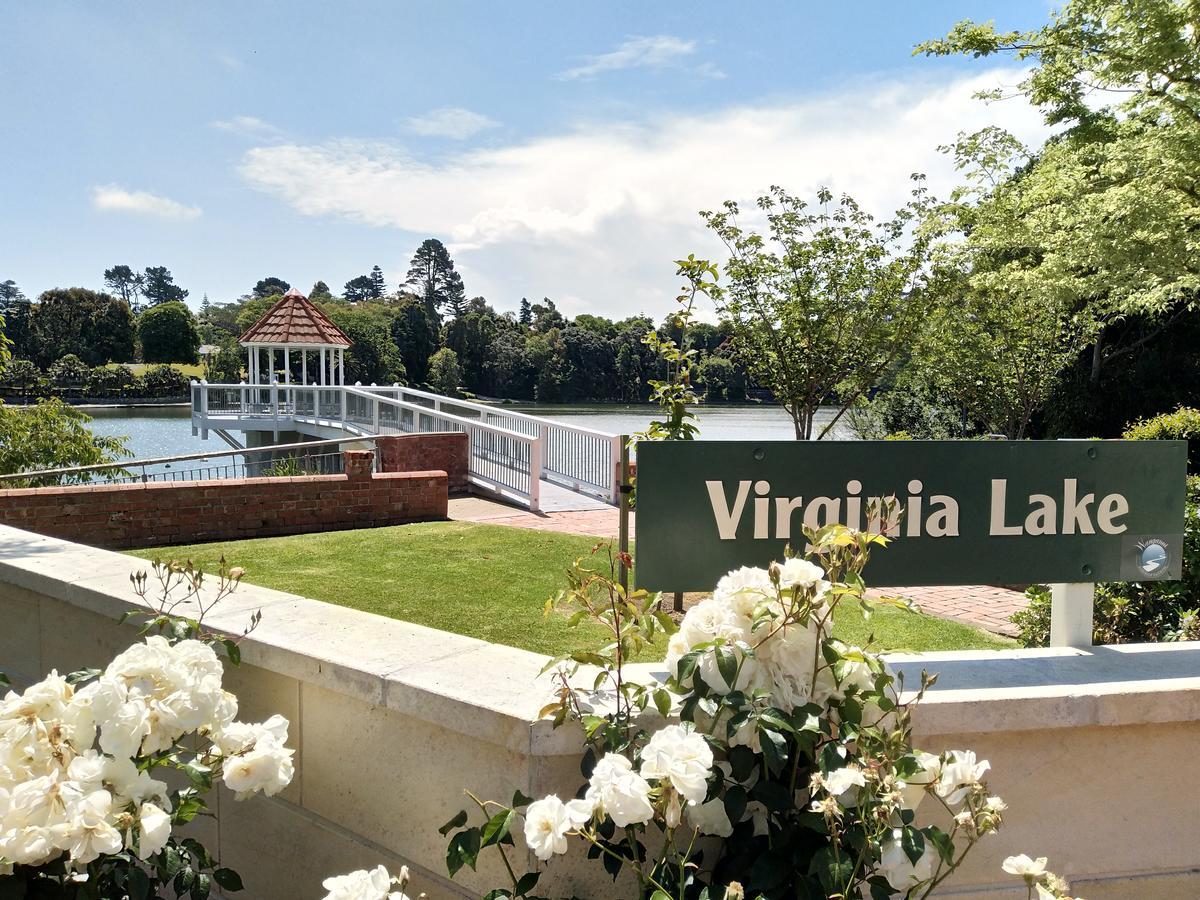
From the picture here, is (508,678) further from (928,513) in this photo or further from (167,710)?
(928,513)

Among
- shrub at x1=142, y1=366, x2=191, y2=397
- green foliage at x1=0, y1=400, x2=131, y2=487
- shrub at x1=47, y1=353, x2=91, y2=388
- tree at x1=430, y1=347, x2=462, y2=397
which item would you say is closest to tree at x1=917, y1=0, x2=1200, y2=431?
green foliage at x1=0, y1=400, x2=131, y2=487

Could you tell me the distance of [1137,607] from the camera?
16.6ft

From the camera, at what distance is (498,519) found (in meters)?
10.8

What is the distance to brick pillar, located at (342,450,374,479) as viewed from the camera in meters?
9.89

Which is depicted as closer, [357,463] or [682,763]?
[682,763]

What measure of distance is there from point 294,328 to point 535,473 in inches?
657

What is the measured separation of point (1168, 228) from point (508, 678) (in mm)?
12970

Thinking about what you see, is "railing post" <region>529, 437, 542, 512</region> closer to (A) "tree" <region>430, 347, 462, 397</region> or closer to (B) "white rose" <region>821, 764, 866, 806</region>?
(B) "white rose" <region>821, 764, 866, 806</region>

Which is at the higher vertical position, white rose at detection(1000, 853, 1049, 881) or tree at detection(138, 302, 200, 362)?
tree at detection(138, 302, 200, 362)

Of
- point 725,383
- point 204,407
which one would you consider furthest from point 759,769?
point 204,407

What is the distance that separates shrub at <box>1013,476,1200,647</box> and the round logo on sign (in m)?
2.71

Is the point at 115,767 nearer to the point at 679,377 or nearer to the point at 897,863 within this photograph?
the point at 897,863

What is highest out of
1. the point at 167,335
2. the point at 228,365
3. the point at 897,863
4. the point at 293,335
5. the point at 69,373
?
the point at 167,335

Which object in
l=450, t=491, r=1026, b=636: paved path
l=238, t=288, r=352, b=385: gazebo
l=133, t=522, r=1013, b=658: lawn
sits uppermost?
l=238, t=288, r=352, b=385: gazebo
